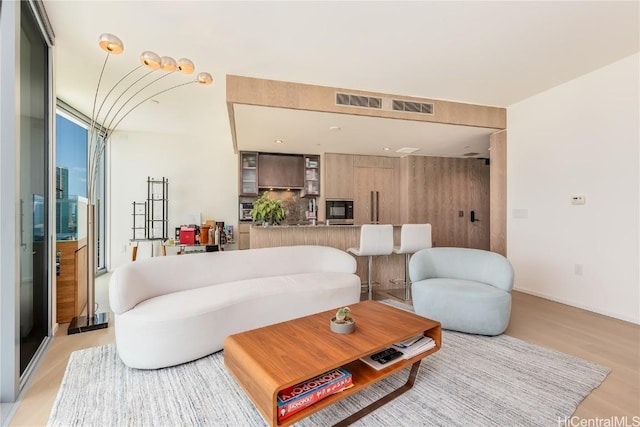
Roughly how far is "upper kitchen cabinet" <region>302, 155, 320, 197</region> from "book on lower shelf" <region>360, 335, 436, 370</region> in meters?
4.71

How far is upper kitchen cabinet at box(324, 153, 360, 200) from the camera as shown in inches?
239

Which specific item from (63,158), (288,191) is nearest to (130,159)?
(63,158)

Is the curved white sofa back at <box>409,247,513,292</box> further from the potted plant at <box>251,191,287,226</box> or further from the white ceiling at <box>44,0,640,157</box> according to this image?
the white ceiling at <box>44,0,640,157</box>

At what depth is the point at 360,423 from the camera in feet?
5.03

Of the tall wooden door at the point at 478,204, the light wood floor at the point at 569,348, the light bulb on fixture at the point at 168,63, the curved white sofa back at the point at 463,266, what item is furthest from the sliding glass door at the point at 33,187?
the tall wooden door at the point at 478,204

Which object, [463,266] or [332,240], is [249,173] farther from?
[463,266]

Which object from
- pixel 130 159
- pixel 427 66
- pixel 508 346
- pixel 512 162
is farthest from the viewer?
pixel 130 159

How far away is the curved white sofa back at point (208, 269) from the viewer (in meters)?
2.17

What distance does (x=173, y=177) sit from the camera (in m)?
6.07

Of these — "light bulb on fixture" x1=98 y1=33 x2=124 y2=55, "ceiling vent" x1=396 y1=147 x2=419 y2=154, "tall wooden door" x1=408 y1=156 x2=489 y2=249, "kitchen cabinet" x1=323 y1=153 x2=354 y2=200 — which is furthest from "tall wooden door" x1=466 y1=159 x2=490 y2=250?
"light bulb on fixture" x1=98 y1=33 x2=124 y2=55

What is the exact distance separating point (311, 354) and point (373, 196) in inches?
202

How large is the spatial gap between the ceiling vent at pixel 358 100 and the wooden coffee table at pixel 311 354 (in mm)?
2675

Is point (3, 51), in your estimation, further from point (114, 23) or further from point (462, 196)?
point (462, 196)

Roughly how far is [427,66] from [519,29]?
839 millimetres
